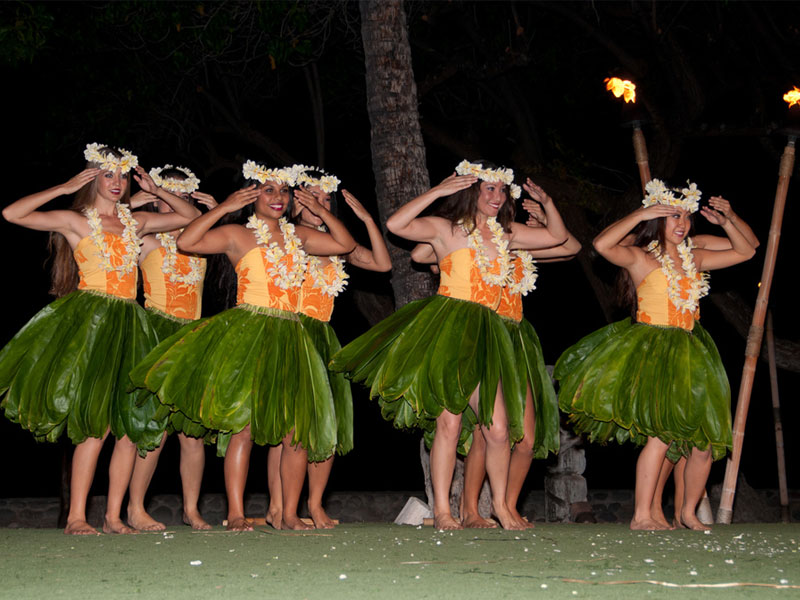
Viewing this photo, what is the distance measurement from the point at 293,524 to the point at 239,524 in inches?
9.7

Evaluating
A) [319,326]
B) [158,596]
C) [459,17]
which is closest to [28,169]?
[459,17]

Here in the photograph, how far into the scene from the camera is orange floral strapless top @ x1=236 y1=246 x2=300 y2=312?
13.5 feet

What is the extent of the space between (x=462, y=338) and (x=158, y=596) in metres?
1.97

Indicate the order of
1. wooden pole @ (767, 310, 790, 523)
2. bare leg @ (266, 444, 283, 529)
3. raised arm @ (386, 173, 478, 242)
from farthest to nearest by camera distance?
wooden pole @ (767, 310, 790, 523)
bare leg @ (266, 444, 283, 529)
raised arm @ (386, 173, 478, 242)

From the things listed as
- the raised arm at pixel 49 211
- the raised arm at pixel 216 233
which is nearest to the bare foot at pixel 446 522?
the raised arm at pixel 216 233

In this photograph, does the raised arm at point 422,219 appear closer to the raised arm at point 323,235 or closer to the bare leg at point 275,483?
the raised arm at point 323,235

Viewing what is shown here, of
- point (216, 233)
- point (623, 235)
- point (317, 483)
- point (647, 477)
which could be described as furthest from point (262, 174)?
point (647, 477)

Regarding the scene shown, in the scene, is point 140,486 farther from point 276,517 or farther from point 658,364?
point 658,364

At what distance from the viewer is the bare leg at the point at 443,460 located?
3.94m

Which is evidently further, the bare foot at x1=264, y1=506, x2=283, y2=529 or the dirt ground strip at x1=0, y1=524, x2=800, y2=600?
the bare foot at x1=264, y1=506, x2=283, y2=529

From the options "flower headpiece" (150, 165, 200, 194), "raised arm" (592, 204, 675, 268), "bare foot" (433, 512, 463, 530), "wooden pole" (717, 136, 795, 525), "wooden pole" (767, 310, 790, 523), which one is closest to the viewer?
"bare foot" (433, 512, 463, 530)

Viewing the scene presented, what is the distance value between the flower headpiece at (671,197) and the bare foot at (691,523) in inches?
49.6

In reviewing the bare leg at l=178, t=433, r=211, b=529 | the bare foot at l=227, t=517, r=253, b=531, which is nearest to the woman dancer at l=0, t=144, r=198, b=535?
the bare leg at l=178, t=433, r=211, b=529

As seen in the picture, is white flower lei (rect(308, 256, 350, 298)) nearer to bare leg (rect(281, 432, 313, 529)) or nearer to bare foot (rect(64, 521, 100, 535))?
bare leg (rect(281, 432, 313, 529))
